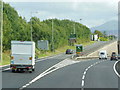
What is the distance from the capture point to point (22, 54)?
30031mm

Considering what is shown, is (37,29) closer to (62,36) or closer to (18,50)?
(62,36)

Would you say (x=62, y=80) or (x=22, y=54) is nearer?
(x=62, y=80)

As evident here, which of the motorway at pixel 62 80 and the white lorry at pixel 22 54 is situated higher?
the white lorry at pixel 22 54

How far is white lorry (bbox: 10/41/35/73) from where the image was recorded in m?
30.0

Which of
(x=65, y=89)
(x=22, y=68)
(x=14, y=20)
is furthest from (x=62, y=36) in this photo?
(x=65, y=89)

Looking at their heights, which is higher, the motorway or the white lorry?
the white lorry

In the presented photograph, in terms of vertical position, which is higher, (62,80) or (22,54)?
(22,54)

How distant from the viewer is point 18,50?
30.1 metres

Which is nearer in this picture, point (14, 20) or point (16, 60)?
point (16, 60)

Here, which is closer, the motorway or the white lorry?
the motorway

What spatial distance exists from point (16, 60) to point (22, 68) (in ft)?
3.01

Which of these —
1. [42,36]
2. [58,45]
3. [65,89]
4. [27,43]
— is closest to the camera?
[65,89]

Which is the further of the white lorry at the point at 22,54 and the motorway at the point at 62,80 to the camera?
the white lorry at the point at 22,54

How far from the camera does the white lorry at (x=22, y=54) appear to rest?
30.0 metres
